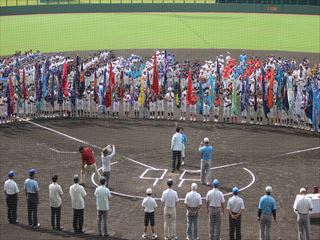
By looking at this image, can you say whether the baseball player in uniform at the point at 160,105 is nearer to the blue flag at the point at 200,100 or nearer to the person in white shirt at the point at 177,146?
the blue flag at the point at 200,100

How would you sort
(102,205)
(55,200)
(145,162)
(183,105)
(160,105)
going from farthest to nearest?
(160,105) → (183,105) → (145,162) → (55,200) → (102,205)

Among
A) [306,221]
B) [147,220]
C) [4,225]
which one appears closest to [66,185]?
[4,225]

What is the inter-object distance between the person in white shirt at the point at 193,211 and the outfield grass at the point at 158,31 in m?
28.3

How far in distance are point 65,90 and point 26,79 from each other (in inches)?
85.7

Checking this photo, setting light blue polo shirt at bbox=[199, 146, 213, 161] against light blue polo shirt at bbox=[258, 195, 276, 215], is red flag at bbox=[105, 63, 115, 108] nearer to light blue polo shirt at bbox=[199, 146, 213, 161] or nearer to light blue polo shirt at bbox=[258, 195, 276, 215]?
light blue polo shirt at bbox=[199, 146, 213, 161]

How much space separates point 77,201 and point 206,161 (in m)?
4.30

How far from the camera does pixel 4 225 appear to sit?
50.2 ft

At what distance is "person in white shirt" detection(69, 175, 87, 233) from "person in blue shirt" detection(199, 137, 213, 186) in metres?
4.08

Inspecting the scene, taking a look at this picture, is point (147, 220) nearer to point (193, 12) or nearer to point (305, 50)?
point (305, 50)

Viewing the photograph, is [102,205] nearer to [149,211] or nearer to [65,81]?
[149,211]

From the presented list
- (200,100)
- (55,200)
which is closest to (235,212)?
(55,200)

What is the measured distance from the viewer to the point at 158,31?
4891 centimetres

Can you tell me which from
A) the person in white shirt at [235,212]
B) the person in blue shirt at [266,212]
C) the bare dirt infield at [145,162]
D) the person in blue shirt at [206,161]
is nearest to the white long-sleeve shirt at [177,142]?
the bare dirt infield at [145,162]

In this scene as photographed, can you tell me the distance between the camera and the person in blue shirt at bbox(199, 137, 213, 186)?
17547 mm
